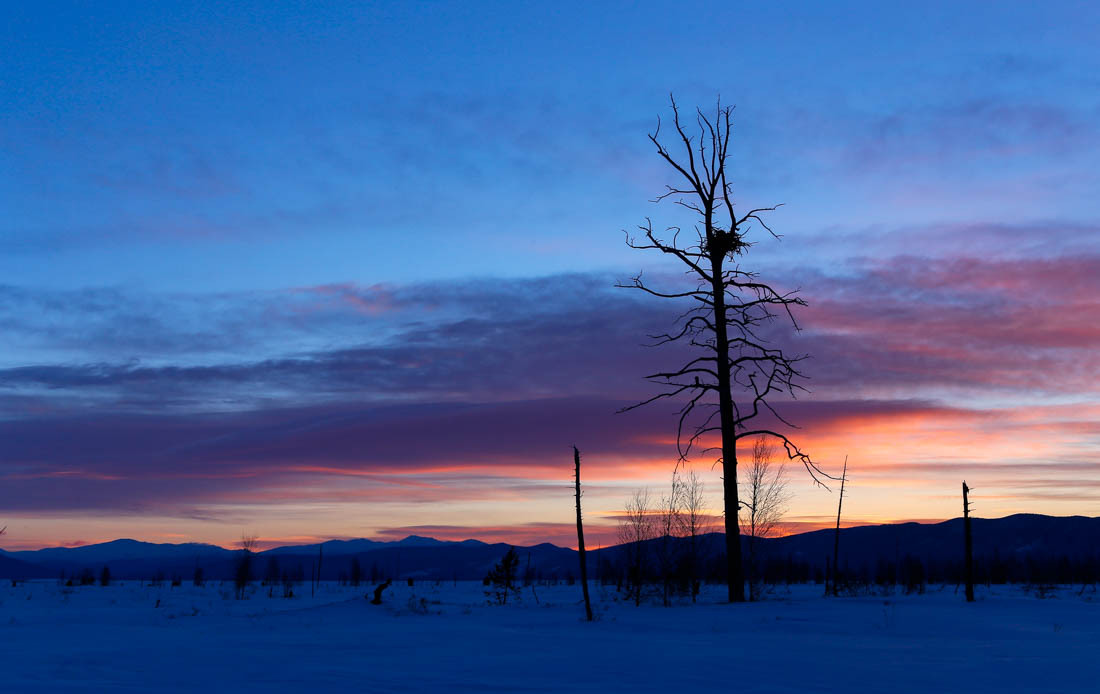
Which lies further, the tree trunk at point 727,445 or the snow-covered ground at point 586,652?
the tree trunk at point 727,445

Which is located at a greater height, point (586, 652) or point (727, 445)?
point (727, 445)

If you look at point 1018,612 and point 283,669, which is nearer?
point 283,669

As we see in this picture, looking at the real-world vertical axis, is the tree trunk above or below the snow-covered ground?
above

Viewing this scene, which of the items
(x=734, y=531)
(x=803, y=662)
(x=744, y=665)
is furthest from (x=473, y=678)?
(x=734, y=531)

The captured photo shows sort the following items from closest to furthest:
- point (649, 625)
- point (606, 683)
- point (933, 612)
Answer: point (606, 683) < point (649, 625) < point (933, 612)

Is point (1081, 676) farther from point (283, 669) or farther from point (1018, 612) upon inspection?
point (1018, 612)

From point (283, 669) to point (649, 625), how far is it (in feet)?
39.7

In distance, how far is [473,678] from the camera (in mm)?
14484

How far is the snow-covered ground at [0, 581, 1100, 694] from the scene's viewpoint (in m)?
13.8

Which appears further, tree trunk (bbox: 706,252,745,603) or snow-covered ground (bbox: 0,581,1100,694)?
tree trunk (bbox: 706,252,745,603)

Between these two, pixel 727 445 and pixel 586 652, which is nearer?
pixel 586 652

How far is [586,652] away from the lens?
60.3 ft

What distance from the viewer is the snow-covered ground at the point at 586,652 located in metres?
13.8

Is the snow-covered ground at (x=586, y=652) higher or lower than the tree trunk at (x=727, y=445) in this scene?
lower
